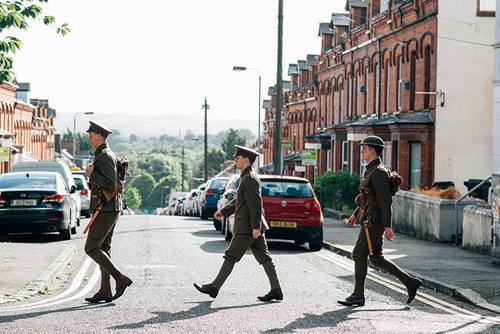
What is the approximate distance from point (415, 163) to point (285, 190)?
15.2 m

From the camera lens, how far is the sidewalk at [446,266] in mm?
12891

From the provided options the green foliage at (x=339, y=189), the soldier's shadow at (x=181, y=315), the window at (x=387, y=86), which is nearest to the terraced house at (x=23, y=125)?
the green foliage at (x=339, y=189)

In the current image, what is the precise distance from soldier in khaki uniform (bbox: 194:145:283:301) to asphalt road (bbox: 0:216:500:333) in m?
0.20

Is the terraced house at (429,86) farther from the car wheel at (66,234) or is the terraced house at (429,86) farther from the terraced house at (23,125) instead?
the terraced house at (23,125)

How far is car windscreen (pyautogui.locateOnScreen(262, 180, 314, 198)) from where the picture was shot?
20797 millimetres

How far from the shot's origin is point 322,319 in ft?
33.8

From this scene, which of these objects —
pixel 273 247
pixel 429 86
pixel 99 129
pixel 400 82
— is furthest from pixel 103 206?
pixel 400 82

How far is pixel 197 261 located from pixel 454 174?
1841cm

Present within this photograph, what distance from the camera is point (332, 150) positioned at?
50.4 m

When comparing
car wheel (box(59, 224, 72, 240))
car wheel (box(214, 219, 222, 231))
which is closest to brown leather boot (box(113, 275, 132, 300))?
car wheel (box(59, 224, 72, 240))

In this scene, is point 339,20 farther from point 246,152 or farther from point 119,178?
point 119,178

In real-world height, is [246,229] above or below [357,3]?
below

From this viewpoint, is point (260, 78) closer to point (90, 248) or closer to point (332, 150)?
point (332, 150)

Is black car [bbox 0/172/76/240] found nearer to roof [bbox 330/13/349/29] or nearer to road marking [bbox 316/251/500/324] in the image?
road marking [bbox 316/251/500/324]
